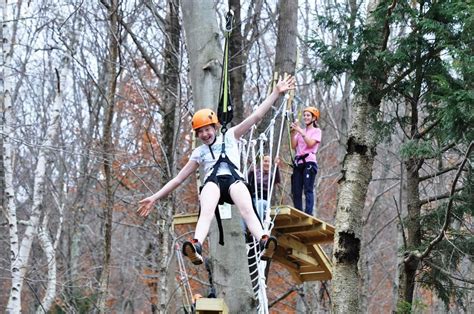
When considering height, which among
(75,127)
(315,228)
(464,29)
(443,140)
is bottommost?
(315,228)

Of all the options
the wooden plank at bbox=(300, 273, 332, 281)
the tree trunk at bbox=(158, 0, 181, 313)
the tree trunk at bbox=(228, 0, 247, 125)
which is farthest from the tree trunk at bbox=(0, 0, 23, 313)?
the wooden plank at bbox=(300, 273, 332, 281)

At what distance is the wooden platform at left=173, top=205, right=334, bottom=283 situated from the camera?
6.71 m

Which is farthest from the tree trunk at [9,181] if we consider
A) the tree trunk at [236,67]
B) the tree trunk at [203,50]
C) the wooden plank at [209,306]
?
the wooden plank at [209,306]

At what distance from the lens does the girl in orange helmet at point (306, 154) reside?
725cm

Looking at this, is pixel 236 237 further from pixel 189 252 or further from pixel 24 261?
pixel 24 261

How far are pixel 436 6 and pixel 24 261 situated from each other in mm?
6835

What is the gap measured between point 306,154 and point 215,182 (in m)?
2.72

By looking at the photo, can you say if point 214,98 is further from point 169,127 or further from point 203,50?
point 169,127

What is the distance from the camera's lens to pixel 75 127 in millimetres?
17969

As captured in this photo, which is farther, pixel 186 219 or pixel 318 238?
pixel 318 238

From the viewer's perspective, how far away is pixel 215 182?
476 cm

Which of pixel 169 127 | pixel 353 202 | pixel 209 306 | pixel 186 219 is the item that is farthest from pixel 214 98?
pixel 169 127

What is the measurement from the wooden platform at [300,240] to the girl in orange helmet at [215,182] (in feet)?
5.17

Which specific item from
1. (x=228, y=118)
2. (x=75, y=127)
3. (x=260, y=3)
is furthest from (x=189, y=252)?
(x=75, y=127)
